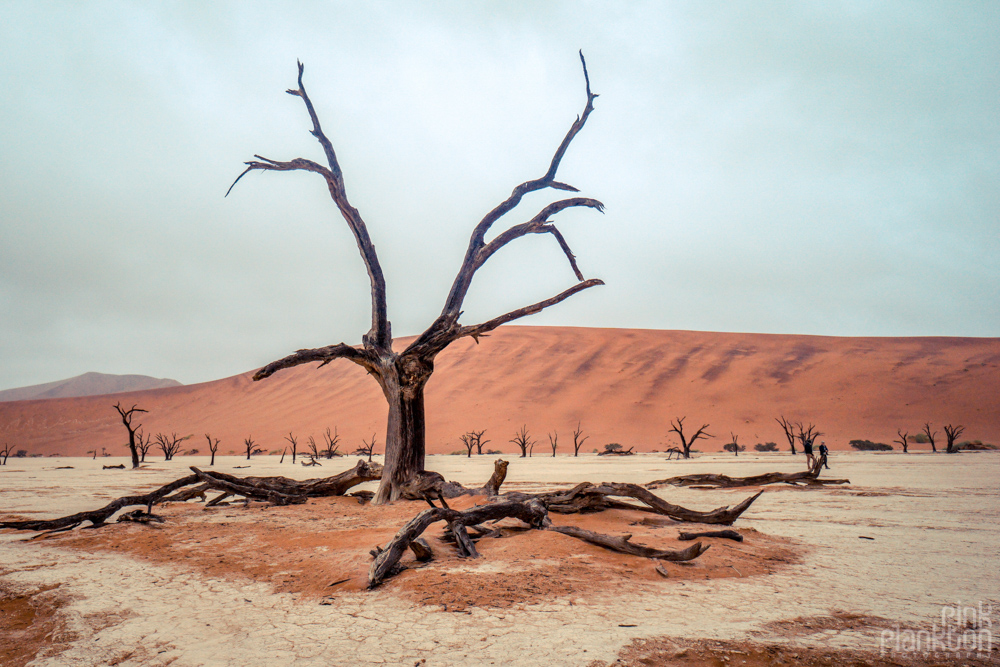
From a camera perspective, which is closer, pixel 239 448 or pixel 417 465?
pixel 417 465

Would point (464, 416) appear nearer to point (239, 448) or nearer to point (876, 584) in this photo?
point (239, 448)

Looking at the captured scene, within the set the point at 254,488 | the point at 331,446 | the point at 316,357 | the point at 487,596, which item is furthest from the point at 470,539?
the point at 331,446

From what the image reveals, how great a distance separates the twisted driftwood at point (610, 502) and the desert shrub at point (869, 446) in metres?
28.8

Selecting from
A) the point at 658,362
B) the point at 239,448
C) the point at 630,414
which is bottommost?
the point at 239,448

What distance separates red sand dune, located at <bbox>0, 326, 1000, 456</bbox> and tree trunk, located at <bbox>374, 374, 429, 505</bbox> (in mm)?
26743

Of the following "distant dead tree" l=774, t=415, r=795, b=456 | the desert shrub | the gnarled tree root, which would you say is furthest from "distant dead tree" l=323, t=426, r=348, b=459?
the desert shrub

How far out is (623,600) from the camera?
331 cm

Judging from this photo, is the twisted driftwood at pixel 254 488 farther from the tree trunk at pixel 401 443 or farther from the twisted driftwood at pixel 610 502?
the twisted driftwood at pixel 610 502

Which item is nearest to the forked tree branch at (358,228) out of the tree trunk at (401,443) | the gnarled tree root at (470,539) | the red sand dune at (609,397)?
the tree trunk at (401,443)

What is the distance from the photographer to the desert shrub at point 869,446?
28.4 m

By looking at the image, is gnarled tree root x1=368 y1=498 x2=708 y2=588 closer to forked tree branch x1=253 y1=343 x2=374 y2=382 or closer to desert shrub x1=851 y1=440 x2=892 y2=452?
forked tree branch x1=253 y1=343 x2=374 y2=382

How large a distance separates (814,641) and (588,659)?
4.05 ft

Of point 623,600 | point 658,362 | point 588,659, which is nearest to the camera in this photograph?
point 588,659

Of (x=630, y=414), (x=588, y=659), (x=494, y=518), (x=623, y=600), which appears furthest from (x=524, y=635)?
(x=630, y=414)
